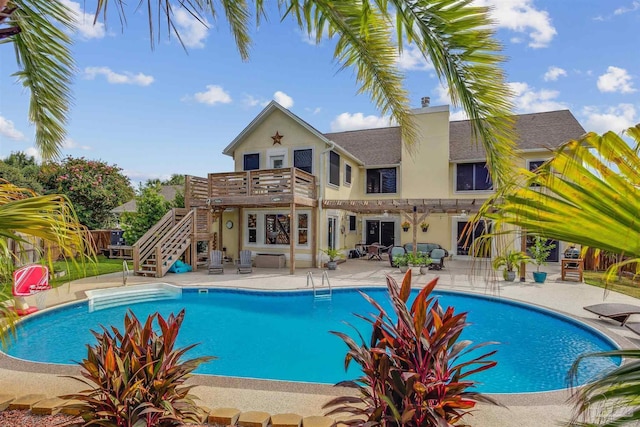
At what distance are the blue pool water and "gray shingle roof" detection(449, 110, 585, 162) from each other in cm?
1048

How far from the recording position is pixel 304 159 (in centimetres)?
1717

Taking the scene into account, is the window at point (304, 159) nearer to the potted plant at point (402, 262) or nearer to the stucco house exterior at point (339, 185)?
the stucco house exterior at point (339, 185)

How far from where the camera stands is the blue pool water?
633cm

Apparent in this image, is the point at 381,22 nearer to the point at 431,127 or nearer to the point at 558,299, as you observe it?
the point at 558,299

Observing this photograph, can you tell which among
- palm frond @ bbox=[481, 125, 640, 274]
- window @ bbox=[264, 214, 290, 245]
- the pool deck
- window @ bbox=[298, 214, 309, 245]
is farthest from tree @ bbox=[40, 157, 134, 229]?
palm frond @ bbox=[481, 125, 640, 274]

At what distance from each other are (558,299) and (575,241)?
36.5 feet

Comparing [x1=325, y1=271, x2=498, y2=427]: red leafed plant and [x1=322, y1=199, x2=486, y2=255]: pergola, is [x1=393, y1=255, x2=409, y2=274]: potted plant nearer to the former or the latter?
[x1=322, y1=199, x2=486, y2=255]: pergola

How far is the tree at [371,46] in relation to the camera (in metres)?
2.81

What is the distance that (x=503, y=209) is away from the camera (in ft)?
5.11

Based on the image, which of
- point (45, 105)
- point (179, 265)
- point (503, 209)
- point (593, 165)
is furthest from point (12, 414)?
point (179, 265)

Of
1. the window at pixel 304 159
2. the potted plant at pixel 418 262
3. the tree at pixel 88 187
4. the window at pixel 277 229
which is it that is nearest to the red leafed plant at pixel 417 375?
the potted plant at pixel 418 262

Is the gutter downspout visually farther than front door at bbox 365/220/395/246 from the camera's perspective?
No

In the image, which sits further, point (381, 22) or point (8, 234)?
point (381, 22)

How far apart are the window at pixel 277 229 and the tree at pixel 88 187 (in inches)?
610
